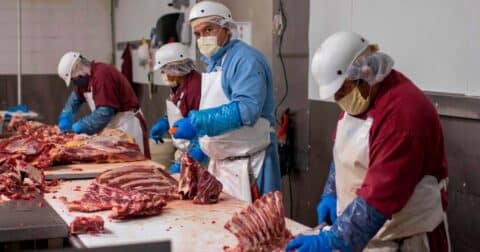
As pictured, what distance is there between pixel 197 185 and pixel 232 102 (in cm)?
92

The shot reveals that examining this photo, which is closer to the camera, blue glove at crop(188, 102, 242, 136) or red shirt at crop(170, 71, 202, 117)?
blue glove at crop(188, 102, 242, 136)

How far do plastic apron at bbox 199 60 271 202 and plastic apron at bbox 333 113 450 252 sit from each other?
1.73 metres

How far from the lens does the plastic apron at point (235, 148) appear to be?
454 cm

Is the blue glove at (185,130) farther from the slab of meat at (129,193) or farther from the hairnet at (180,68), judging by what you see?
the hairnet at (180,68)

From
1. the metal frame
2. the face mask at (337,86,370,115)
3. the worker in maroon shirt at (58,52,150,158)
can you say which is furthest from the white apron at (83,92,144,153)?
the face mask at (337,86,370,115)

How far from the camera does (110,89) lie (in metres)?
6.36

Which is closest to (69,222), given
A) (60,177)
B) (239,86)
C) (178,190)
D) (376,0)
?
(178,190)

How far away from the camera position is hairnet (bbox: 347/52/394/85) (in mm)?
2584

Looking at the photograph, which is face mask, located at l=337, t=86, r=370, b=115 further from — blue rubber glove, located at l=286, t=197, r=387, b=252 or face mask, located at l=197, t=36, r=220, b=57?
face mask, located at l=197, t=36, r=220, b=57

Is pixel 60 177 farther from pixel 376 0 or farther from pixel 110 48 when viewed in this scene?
pixel 110 48

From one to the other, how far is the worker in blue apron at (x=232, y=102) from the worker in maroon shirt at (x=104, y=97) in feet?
6.07

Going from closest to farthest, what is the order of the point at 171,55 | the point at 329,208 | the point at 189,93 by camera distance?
the point at 329,208, the point at 189,93, the point at 171,55

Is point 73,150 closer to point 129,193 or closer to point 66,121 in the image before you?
point 129,193

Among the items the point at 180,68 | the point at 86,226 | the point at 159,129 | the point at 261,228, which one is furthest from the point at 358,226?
the point at 159,129
